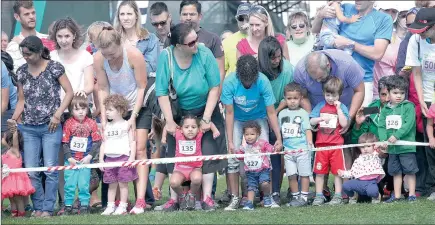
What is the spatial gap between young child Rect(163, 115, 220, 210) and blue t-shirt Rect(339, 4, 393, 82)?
195 centimetres

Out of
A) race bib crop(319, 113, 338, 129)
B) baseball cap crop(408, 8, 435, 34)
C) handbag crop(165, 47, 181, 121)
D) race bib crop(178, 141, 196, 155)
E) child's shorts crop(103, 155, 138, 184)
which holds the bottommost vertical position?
child's shorts crop(103, 155, 138, 184)

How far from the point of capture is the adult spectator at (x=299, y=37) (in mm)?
10984

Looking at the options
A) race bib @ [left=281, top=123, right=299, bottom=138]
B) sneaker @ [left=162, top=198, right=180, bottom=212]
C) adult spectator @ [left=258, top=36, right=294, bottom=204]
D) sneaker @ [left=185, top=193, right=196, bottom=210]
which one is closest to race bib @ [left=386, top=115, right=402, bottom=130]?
race bib @ [left=281, top=123, right=299, bottom=138]

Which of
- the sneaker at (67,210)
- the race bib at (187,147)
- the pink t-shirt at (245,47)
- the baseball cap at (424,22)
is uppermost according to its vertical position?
the baseball cap at (424,22)

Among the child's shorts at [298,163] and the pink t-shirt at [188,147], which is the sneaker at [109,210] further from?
the child's shorts at [298,163]

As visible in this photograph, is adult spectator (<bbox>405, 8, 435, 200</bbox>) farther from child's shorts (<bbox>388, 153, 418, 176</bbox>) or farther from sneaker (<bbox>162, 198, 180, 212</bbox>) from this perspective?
sneaker (<bbox>162, 198, 180, 212</bbox>)

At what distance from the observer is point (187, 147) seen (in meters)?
9.32

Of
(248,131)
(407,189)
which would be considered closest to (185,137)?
(248,131)

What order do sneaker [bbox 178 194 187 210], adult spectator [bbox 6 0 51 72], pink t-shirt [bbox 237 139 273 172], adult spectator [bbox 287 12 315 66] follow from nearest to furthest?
sneaker [bbox 178 194 187 210] → pink t-shirt [bbox 237 139 273 172] → adult spectator [bbox 6 0 51 72] → adult spectator [bbox 287 12 315 66]

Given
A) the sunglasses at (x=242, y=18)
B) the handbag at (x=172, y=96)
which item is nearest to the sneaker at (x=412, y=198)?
the handbag at (x=172, y=96)

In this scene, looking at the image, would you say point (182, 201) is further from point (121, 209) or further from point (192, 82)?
point (192, 82)

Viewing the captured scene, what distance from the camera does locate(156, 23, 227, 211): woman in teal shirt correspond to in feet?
30.1

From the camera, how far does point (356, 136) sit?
32.6 feet

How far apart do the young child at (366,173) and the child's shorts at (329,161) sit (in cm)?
7
